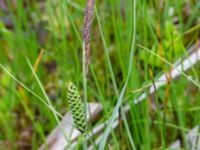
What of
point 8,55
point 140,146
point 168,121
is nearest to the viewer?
point 140,146

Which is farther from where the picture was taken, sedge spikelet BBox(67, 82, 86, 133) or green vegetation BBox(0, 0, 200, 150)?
green vegetation BBox(0, 0, 200, 150)

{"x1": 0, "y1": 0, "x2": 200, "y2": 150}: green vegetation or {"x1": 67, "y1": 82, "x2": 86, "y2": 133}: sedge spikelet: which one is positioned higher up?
{"x1": 67, "y1": 82, "x2": 86, "y2": 133}: sedge spikelet

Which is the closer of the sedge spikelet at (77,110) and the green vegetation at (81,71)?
the sedge spikelet at (77,110)

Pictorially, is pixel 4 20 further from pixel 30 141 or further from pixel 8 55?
pixel 30 141

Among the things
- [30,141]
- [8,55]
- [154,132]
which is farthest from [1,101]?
[154,132]

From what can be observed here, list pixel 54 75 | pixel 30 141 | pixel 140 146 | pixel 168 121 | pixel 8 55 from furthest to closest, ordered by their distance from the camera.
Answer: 1. pixel 8 55
2. pixel 54 75
3. pixel 30 141
4. pixel 168 121
5. pixel 140 146

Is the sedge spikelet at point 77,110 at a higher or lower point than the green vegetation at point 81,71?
higher

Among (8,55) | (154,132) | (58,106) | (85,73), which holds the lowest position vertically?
(154,132)

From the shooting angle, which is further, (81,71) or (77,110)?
(81,71)

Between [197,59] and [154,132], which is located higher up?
[197,59]

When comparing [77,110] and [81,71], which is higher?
[77,110]

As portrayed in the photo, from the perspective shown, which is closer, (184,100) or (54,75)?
(184,100)
